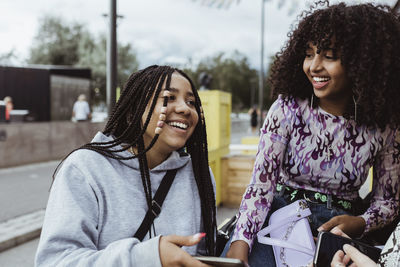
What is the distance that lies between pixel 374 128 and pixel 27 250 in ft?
13.2

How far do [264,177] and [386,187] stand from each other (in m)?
0.60

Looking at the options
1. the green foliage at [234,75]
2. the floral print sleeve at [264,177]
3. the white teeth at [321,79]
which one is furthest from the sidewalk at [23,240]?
the green foliage at [234,75]

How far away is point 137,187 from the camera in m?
1.62

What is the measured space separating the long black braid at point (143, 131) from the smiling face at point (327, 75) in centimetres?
55

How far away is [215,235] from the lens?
1.87m

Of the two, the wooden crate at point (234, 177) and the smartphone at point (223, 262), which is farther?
the wooden crate at point (234, 177)

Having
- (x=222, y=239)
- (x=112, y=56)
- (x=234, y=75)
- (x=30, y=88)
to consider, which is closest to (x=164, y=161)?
(x=222, y=239)

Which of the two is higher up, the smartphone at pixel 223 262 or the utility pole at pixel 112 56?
the utility pole at pixel 112 56

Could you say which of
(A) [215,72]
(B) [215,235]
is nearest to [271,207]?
(B) [215,235]

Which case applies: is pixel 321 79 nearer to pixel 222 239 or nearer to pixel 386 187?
pixel 386 187

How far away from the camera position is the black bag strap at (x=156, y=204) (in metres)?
1.55

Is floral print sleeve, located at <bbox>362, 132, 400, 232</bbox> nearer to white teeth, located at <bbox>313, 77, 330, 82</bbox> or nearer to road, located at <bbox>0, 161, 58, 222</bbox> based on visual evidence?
white teeth, located at <bbox>313, 77, 330, 82</bbox>

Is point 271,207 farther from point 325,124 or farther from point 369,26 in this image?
point 369,26

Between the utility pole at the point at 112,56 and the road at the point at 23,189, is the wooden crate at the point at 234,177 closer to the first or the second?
the utility pole at the point at 112,56
